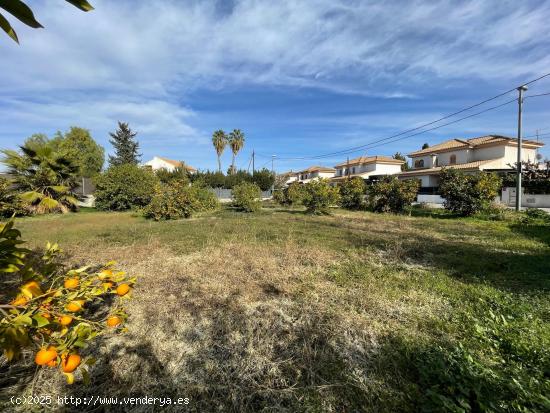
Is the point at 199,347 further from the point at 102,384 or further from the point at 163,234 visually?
the point at 163,234

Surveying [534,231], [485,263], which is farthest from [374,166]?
[485,263]

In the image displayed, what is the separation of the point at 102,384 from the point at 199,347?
824mm

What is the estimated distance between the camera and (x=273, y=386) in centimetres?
233

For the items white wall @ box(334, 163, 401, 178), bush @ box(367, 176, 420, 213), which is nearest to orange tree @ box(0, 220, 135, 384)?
bush @ box(367, 176, 420, 213)

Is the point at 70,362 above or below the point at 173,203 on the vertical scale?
below

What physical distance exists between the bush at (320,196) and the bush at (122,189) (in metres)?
9.07

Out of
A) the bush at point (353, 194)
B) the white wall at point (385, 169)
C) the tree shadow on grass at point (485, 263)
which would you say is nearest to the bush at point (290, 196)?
the bush at point (353, 194)

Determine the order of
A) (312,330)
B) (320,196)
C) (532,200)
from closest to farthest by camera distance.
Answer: (312,330) → (320,196) → (532,200)

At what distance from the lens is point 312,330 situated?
3125 millimetres

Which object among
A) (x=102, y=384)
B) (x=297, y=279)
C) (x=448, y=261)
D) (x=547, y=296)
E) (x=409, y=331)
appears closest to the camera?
(x=102, y=384)

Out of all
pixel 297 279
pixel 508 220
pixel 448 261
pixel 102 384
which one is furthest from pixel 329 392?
pixel 508 220

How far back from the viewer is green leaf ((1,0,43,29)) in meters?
0.76

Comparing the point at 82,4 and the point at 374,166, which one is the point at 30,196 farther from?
the point at 374,166

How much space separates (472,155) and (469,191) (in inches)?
879
